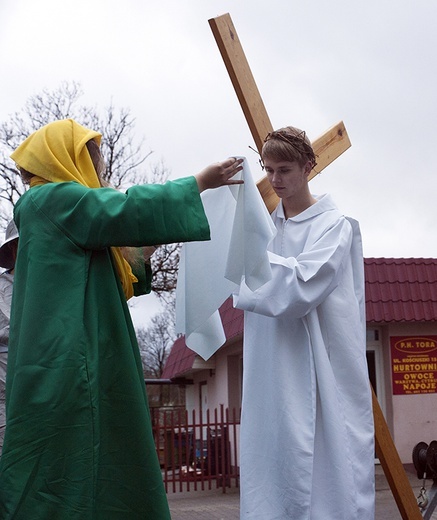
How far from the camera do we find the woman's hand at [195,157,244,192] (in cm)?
302

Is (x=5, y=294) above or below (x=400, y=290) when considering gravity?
below

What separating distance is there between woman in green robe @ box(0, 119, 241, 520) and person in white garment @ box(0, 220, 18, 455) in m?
0.79

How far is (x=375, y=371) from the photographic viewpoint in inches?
560

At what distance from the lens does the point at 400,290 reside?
13.6m

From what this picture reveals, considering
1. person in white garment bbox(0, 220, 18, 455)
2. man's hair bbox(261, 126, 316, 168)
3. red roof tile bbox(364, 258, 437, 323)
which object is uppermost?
red roof tile bbox(364, 258, 437, 323)

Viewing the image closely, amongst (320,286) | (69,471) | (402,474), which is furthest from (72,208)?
(402,474)

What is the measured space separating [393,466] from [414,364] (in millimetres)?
10136

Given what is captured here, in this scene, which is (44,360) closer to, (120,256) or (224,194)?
(120,256)

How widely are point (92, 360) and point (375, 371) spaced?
12.0 m

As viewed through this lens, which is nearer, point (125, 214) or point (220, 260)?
point (125, 214)

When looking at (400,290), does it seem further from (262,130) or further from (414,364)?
(262,130)

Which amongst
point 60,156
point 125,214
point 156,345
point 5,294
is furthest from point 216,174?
point 156,345

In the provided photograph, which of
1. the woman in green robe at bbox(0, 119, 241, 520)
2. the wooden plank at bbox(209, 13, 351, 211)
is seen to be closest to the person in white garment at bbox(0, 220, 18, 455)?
the woman in green robe at bbox(0, 119, 241, 520)

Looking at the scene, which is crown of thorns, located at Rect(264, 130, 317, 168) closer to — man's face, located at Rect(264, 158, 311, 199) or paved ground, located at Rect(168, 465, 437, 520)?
man's face, located at Rect(264, 158, 311, 199)
